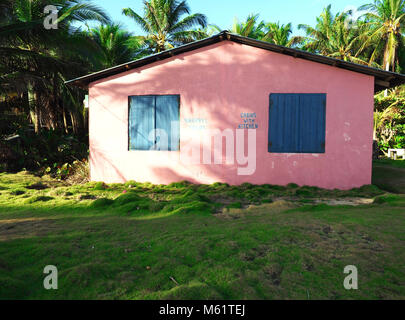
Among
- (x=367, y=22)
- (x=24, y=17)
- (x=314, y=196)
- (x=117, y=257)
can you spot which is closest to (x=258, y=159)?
(x=314, y=196)

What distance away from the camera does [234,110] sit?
24.0 ft

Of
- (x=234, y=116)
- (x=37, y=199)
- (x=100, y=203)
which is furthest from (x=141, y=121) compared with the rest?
(x=37, y=199)

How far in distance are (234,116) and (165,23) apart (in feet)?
51.1

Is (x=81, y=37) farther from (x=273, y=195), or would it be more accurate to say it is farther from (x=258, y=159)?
(x=273, y=195)

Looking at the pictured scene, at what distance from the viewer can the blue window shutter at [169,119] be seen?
755cm

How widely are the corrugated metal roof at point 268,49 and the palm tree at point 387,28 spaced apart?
19.8 metres

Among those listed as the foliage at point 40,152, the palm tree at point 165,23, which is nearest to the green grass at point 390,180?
the foliage at point 40,152

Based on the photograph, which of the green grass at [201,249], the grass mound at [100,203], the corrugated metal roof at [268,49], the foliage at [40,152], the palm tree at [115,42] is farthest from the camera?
the palm tree at [115,42]

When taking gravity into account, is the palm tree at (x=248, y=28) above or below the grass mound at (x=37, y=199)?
above

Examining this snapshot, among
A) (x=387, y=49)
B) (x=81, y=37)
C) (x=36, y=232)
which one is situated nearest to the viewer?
(x=36, y=232)

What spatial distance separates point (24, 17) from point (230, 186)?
11085mm

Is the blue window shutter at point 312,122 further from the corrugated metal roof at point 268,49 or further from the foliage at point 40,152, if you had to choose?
the foliage at point 40,152

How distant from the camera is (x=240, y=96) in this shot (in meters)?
7.29

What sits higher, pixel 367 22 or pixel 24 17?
pixel 367 22
